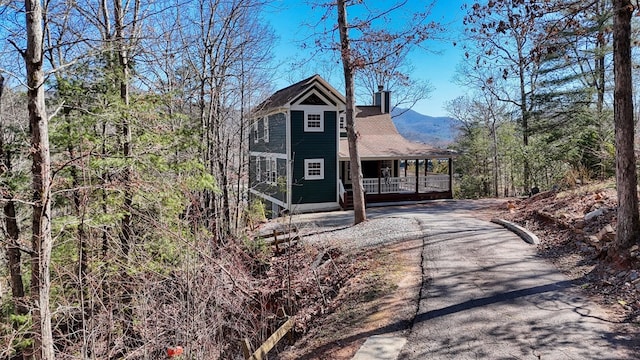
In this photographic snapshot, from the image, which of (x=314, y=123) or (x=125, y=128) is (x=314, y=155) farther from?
(x=125, y=128)

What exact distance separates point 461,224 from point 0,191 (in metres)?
11.2

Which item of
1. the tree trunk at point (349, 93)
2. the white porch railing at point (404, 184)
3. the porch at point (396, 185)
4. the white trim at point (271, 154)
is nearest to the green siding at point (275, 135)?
the white trim at point (271, 154)

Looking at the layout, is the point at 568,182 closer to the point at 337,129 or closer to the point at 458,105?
the point at 337,129

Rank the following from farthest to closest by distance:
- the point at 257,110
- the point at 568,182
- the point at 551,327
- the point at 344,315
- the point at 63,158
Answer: the point at 257,110 → the point at 568,182 → the point at 63,158 → the point at 344,315 → the point at 551,327

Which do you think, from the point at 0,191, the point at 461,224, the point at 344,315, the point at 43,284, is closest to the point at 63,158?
the point at 0,191

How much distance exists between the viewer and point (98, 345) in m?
5.62

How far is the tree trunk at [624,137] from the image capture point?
6629 millimetres

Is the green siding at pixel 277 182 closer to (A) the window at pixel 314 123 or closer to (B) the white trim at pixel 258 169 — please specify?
(B) the white trim at pixel 258 169

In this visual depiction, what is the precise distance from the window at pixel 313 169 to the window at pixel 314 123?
1.56 m

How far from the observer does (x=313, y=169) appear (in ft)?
64.2

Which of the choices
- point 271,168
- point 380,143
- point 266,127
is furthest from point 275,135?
point 380,143

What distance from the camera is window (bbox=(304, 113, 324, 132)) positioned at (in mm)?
19423

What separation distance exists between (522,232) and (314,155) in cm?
1138

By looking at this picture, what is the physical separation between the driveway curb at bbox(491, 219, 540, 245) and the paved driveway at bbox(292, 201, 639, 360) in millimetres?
638
